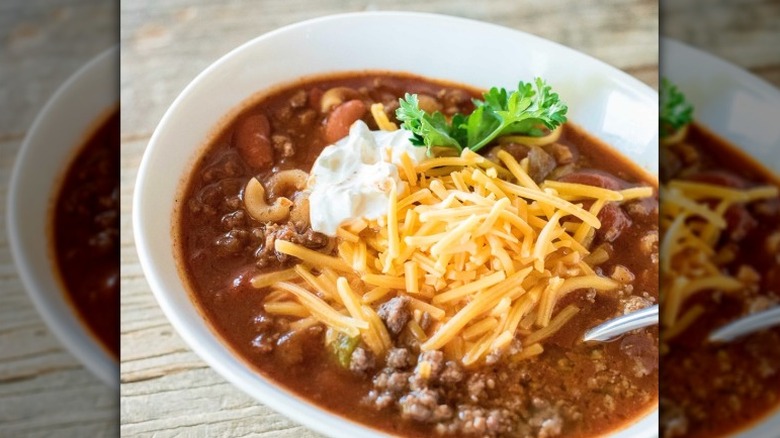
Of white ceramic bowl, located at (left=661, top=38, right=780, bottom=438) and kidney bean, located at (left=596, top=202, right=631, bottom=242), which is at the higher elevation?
white ceramic bowl, located at (left=661, top=38, right=780, bottom=438)

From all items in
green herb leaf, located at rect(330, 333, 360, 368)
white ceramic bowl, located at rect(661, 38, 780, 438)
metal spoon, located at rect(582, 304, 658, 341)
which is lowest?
metal spoon, located at rect(582, 304, 658, 341)

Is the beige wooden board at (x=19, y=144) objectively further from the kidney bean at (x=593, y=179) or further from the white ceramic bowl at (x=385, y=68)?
the kidney bean at (x=593, y=179)

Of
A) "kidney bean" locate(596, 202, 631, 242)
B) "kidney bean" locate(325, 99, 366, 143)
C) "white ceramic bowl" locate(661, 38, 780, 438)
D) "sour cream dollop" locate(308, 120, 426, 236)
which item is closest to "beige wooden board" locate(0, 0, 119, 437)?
"sour cream dollop" locate(308, 120, 426, 236)

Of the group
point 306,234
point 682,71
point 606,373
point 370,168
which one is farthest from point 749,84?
point 306,234

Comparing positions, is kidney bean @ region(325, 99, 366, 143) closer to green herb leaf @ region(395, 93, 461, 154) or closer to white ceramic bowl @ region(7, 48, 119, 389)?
green herb leaf @ region(395, 93, 461, 154)

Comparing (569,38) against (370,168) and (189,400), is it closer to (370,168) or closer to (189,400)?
(370,168)

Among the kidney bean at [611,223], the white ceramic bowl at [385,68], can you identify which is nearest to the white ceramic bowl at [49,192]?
the white ceramic bowl at [385,68]

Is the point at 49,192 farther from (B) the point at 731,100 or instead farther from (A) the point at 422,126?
(B) the point at 731,100
